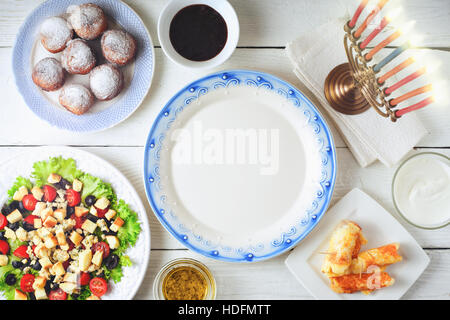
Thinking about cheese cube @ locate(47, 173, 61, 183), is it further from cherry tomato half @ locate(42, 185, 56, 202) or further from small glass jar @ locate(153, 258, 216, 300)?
small glass jar @ locate(153, 258, 216, 300)

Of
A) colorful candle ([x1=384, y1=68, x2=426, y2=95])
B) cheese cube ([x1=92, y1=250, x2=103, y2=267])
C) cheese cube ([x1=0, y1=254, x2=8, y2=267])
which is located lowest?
cheese cube ([x1=0, y1=254, x2=8, y2=267])

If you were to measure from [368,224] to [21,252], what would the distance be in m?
1.07

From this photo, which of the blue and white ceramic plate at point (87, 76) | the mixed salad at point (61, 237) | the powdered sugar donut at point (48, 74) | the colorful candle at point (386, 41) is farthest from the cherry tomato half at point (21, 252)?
the colorful candle at point (386, 41)

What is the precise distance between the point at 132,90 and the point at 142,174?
0.27m

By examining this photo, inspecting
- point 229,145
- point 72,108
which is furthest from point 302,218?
point 72,108

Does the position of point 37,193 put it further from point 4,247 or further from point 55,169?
point 4,247

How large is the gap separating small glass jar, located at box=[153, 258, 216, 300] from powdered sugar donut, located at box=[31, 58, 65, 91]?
643mm

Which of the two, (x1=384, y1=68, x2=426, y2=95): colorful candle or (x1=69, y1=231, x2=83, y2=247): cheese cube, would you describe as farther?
(x1=69, y1=231, x2=83, y2=247): cheese cube

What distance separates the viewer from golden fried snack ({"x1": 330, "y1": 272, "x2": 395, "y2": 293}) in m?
1.16

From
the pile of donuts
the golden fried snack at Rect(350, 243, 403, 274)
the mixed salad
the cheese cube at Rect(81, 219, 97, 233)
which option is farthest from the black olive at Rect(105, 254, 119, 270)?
the golden fried snack at Rect(350, 243, 403, 274)

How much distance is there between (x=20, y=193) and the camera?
3.84 feet

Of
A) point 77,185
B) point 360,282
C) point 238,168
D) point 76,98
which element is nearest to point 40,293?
point 77,185

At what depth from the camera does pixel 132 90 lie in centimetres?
117
